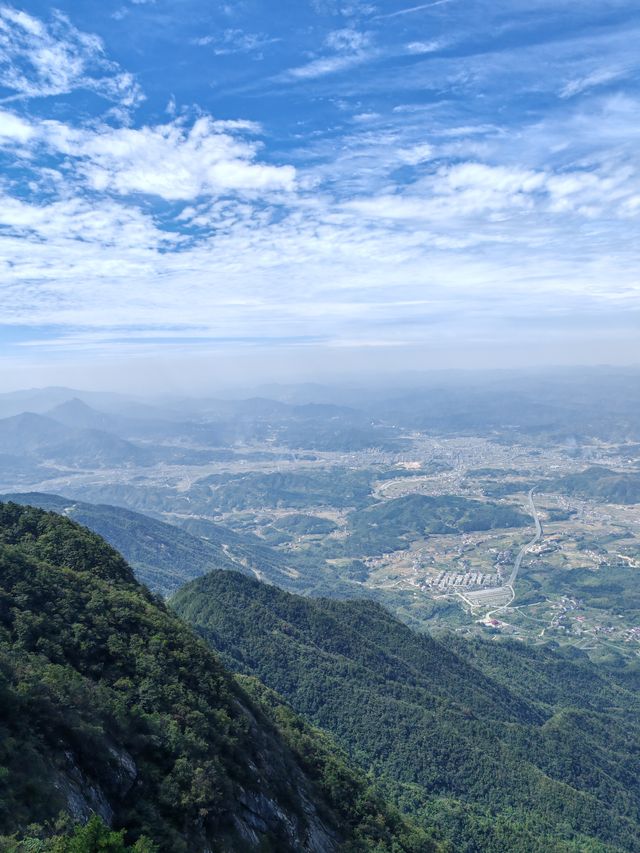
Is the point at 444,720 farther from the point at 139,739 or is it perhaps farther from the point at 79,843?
the point at 79,843

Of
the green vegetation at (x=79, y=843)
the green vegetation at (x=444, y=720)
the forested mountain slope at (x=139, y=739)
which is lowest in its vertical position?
the green vegetation at (x=444, y=720)

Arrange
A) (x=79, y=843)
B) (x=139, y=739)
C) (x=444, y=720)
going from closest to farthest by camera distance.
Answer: (x=79, y=843) → (x=139, y=739) → (x=444, y=720)

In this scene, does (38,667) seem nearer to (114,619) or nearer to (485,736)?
(114,619)

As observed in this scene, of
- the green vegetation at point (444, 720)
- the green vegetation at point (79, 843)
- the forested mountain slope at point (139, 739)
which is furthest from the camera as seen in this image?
the green vegetation at point (444, 720)

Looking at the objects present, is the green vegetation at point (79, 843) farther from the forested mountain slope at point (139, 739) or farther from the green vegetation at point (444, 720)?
Result: the green vegetation at point (444, 720)

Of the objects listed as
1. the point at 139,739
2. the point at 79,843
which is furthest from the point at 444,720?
the point at 79,843

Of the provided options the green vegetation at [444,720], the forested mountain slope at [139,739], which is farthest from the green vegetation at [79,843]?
the green vegetation at [444,720]
